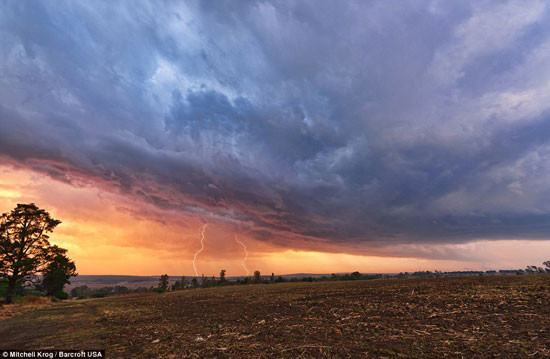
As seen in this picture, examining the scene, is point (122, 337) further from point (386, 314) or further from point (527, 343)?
point (527, 343)

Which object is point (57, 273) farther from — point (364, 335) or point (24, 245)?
point (364, 335)

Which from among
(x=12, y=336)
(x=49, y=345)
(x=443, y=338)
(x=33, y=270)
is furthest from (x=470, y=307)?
(x=33, y=270)

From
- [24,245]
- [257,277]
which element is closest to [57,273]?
[24,245]

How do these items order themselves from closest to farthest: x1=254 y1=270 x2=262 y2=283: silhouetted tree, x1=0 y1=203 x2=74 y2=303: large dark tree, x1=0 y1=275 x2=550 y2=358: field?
1. x1=0 y1=275 x2=550 y2=358: field
2. x1=0 y1=203 x2=74 y2=303: large dark tree
3. x1=254 y1=270 x2=262 y2=283: silhouetted tree

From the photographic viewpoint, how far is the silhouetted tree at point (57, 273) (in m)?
53.4

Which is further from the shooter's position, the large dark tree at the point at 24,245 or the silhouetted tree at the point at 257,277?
the silhouetted tree at the point at 257,277

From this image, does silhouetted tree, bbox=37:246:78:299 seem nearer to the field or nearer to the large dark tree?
the large dark tree

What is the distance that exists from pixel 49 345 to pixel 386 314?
18.8 metres

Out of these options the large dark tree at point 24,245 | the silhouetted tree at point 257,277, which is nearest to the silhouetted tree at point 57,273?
the large dark tree at point 24,245

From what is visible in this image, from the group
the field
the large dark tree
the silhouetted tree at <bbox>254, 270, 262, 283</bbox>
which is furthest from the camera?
the silhouetted tree at <bbox>254, 270, 262, 283</bbox>

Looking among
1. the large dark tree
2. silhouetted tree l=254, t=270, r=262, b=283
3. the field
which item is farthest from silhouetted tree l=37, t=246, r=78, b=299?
silhouetted tree l=254, t=270, r=262, b=283

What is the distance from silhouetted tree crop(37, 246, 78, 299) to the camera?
5338cm

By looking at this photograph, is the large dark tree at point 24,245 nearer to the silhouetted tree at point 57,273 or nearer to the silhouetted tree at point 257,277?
the silhouetted tree at point 57,273

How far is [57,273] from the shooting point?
69000 mm
